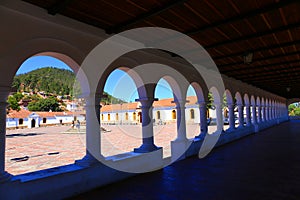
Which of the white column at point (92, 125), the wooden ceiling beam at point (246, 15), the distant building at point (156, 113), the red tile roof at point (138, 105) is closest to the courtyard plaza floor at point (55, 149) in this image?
the white column at point (92, 125)

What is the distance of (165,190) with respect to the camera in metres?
3.79

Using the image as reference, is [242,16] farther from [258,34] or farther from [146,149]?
[146,149]

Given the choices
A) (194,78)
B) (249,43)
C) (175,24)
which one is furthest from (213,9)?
(194,78)

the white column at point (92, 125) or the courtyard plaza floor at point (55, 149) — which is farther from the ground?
the white column at point (92, 125)

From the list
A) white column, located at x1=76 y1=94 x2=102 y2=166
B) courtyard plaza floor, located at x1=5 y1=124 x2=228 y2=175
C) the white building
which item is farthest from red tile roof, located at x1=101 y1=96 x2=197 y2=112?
white column, located at x1=76 y1=94 x2=102 y2=166

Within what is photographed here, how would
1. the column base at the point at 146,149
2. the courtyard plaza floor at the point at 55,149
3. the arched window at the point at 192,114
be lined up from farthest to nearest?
the arched window at the point at 192,114
the courtyard plaza floor at the point at 55,149
the column base at the point at 146,149

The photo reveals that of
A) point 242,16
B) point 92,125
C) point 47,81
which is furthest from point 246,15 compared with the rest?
point 47,81

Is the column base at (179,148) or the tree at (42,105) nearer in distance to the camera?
the column base at (179,148)

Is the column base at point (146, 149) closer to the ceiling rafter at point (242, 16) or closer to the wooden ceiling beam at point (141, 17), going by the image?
the ceiling rafter at point (242, 16)

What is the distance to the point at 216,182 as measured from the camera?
414 centimetres

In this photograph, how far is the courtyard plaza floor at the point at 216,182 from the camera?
11.5ft

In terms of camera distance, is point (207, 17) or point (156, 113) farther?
point (156, 113)

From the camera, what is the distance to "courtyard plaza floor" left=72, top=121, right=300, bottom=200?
11.5 feet

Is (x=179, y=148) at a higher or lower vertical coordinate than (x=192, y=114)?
lower
